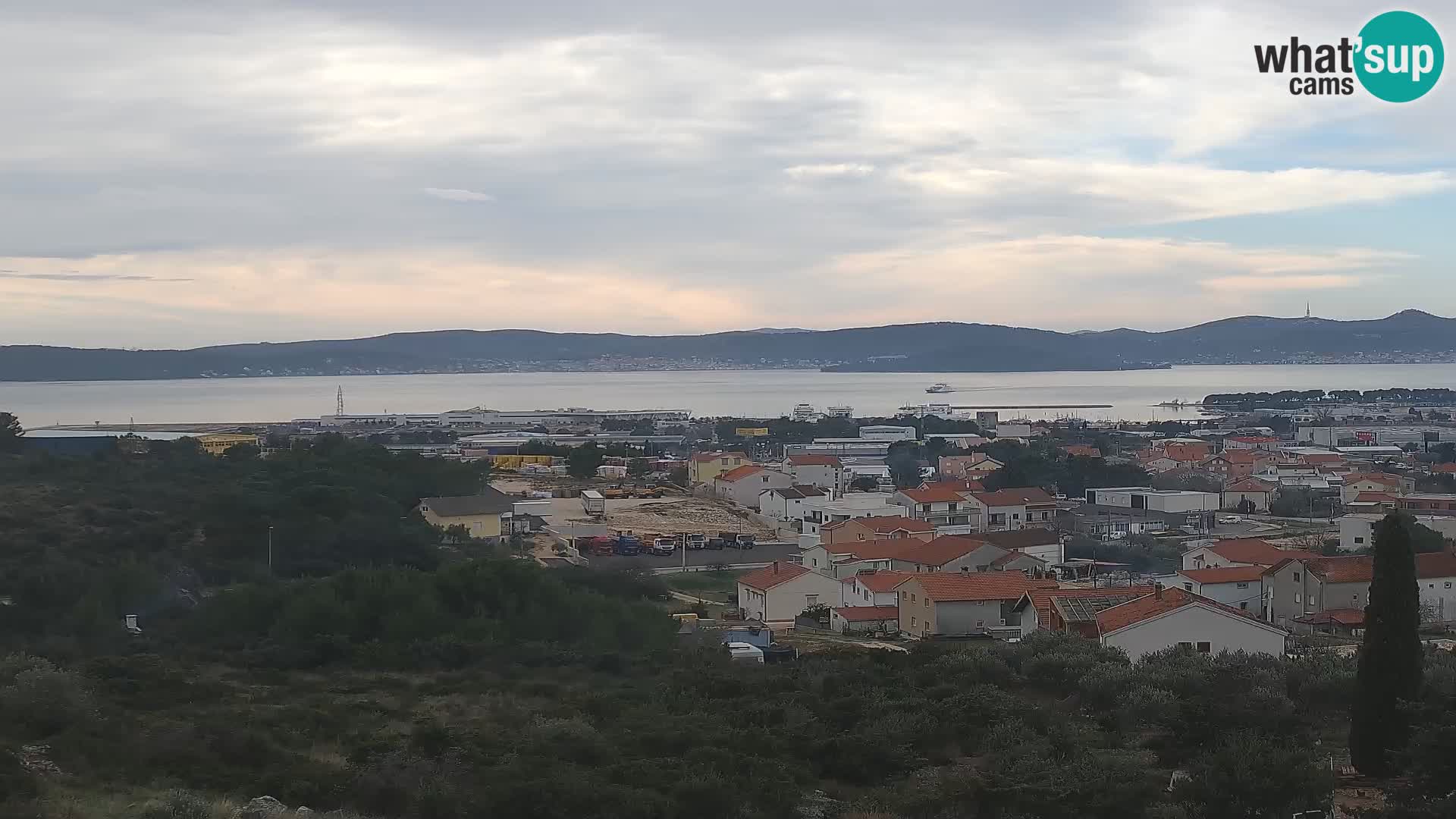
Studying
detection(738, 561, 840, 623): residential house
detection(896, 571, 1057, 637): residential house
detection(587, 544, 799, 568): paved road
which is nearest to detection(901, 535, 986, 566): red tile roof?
detection(738, 561, 840, 623): residential house

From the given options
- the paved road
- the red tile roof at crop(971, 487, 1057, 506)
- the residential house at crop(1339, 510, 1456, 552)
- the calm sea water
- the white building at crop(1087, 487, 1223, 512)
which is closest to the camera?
the residential house at crop(1339, 510, 1456, 552)

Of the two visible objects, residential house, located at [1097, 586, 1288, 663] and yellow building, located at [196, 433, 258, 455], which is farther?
yellow building, located at [196, 433, 258, 455]

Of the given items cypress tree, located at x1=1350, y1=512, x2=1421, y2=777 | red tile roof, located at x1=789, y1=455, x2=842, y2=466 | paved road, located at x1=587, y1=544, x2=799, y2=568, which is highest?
cypress tree, located at x1=1350, y1=512, x2=1421, y2=777

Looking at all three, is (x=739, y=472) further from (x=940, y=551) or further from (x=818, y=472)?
(x=940, y=551)

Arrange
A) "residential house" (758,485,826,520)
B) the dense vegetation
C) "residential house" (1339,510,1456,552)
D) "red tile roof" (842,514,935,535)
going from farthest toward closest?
1. "residential house" (758,485,826,520)
2. "red tile roof" (842,514,935,535)
3. "residential house" (1339,510,1456,552)
4. the dense vegetation

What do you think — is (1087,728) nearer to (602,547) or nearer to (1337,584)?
(1337,584)

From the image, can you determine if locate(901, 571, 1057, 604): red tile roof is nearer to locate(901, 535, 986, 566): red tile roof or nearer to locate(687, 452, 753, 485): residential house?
locate(901, 535, 986, 566): red tile roof

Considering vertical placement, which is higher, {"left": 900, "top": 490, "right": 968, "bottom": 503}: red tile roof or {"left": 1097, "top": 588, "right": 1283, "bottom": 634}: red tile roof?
{"left": 1097, "top": 588, "right": 1283, "bottom": 634}: red tile roof

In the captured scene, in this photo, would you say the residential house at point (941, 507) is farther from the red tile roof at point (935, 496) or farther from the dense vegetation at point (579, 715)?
the dense vegetation at point (579, 715)
